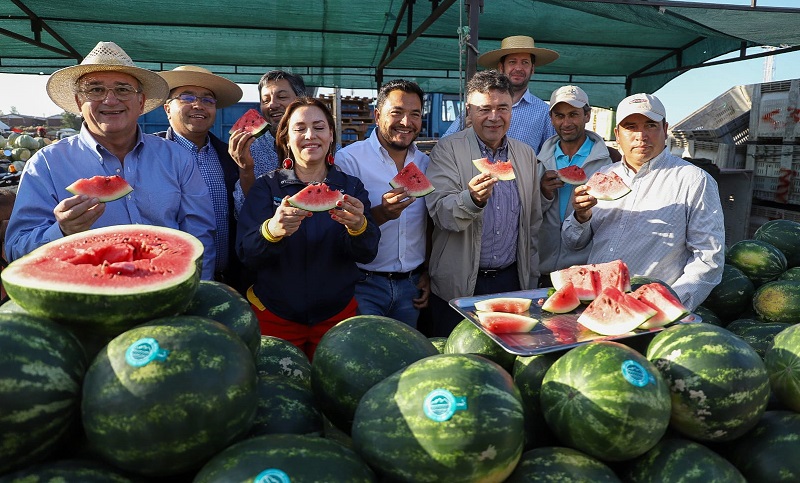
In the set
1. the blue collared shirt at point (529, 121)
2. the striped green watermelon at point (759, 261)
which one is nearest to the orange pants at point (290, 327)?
the blue collared shirt at point (529, 121)

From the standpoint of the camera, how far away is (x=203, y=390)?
136 cm

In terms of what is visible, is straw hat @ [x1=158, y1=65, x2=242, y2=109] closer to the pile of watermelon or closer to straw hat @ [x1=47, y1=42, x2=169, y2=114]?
straw hat @ [x1=47, y1=42, x2=169, y2=114]

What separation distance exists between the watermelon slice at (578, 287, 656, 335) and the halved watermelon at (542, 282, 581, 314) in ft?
0.59

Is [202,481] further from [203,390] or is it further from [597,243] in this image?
[597,243]

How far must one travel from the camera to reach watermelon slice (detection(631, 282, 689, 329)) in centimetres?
207

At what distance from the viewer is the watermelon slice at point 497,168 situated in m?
3.53

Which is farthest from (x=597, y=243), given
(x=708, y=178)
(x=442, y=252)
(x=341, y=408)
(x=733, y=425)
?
(x=341, y=408)

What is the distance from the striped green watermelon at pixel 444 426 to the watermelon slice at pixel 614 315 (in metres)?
0.68

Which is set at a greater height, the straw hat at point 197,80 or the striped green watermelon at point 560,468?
the straw hat at point 197,80

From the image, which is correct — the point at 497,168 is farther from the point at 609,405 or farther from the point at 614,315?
the point at 609,405

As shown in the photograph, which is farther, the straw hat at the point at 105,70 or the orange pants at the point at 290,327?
the orange pants at the point at 290,327

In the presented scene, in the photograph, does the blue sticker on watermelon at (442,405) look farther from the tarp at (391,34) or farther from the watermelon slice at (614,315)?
the tarp at (391,34)

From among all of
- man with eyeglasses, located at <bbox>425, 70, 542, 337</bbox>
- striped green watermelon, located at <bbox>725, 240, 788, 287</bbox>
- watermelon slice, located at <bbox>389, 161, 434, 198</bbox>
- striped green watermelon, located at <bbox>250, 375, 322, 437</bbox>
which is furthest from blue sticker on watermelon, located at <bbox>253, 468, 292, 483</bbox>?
striped green watermelon, located at <bbox>725, 240, 788, 287</bbox>

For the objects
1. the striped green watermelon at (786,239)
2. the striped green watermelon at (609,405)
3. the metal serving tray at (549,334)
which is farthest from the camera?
the striped green watermelon at (786,239)
